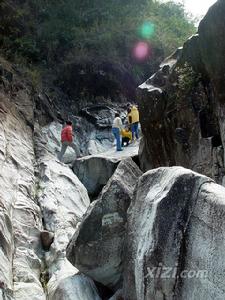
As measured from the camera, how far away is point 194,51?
12633mm

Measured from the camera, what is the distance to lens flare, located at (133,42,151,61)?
27406 millimetres

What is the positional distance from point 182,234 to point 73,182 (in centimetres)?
894

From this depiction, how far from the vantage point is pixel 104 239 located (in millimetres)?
8250

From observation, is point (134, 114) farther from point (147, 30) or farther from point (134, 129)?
point (147, 30)

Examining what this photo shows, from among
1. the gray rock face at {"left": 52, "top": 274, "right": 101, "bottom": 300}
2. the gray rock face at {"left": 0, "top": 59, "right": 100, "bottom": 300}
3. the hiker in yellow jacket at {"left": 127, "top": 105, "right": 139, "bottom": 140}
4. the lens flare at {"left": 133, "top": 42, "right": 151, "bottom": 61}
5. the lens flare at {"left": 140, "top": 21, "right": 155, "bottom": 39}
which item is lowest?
the gray rock face at {"left": 52, "top": 274, "right": 101, "bottom": 300}

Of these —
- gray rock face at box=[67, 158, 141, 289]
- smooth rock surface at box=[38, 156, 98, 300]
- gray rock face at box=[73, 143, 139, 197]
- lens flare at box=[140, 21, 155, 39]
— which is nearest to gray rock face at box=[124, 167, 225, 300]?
gray rock face at box=[67, 158, 141, 289]

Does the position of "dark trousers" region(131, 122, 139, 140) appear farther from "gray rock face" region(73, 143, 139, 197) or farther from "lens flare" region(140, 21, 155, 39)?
"lens flare" region(140, 21, 155, 39)

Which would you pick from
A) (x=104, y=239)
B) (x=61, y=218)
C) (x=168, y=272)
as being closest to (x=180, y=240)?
(x=168, y=272)

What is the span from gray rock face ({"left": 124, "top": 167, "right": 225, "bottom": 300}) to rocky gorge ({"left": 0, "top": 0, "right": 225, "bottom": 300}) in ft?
0.05

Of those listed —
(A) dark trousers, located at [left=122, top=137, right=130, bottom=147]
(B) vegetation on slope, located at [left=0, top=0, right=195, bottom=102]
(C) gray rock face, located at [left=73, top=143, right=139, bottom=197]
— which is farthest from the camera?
(B) vegetation on slope, located at [left=0, top=0, right=195, bottom=102]

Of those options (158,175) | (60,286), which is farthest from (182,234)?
(60,286)

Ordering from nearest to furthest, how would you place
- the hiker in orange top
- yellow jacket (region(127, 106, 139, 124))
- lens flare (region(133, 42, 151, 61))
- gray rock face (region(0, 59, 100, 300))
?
gray rock face (region(0, 59, 100, 300))
the hiker in orange top
yellow jacket (region(127, 106, 139, 124))
lens flare (region(133, 42, 151, 61))

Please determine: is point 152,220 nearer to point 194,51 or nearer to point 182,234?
point 182,234

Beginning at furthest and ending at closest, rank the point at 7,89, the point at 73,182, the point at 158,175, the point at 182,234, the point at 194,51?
the point at 7,89, the point at 73,182, the point at 194,51, the point at 158,175, the point at 182,234
